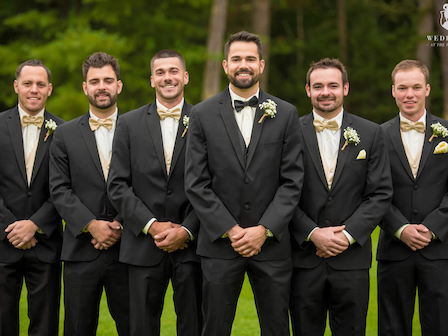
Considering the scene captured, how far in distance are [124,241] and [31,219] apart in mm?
894

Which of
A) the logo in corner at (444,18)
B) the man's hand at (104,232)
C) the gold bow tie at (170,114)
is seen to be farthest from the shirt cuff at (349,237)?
the logo in corner at (444,18)

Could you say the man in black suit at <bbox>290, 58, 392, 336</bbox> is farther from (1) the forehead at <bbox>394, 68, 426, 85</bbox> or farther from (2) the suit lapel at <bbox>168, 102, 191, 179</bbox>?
(2) the suit lapel at <bbox>168, 102, 191, 179</bbox>

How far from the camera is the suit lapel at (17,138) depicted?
201 inches

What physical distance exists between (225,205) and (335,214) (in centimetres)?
88

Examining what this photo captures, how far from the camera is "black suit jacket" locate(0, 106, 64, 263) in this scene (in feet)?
16.6

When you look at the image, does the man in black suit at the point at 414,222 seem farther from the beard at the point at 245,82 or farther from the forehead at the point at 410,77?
the beard at the point at 245,82

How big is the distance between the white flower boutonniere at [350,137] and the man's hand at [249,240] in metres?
0.99

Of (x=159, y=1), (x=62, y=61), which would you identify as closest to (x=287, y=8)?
(x=159, y=1)

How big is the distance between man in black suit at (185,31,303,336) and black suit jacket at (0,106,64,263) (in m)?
1.44

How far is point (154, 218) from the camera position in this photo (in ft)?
15.3

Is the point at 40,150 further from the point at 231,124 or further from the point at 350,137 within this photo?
the point at 350,137

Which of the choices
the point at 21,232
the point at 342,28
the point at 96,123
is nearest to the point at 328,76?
the point at 96,123

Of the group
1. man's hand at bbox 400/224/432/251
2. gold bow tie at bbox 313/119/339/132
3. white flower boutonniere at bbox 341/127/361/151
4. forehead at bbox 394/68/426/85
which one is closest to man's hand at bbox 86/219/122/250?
gold bow tie at bbox 313/119/339/132

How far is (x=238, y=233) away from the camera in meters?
4.27
